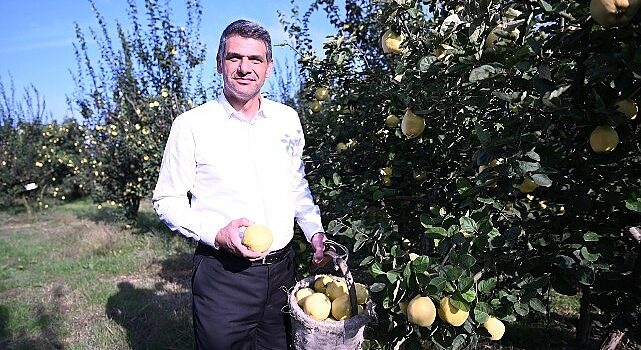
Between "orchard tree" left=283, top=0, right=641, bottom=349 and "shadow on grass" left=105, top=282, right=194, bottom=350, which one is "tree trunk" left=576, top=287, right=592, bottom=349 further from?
"shadow on grass" left=105, top=282, right=194, bottom=350

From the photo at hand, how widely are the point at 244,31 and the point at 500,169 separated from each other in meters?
1.07

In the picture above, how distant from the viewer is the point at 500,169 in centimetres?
117

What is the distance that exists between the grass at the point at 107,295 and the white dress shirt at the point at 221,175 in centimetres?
175

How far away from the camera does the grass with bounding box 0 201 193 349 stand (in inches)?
138

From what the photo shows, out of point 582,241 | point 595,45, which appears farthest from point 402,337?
point 595,45

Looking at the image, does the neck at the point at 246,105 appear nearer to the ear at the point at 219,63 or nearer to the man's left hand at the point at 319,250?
the ear at the point at 219,63

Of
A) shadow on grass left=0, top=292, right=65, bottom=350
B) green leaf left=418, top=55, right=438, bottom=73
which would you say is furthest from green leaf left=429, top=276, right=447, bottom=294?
shadow on grass left=0, top=292, right=65, bottom=350

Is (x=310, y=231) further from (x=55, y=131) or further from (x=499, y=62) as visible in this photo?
(x=55, y=131)

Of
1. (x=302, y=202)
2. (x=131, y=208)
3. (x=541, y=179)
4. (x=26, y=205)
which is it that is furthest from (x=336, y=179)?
(x=26, y=205)

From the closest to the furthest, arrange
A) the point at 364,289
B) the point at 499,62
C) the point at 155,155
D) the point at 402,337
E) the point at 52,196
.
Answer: the point at 499,62
the point at 402,337
the point at 364,289
the point at 155,155
the point at 52,196

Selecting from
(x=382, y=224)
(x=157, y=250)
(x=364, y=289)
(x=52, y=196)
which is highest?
(x=382, y=224)

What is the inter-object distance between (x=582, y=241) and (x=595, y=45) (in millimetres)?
689

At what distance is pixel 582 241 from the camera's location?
155 cm

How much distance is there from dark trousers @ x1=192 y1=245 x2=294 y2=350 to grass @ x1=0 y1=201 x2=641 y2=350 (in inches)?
60.7
